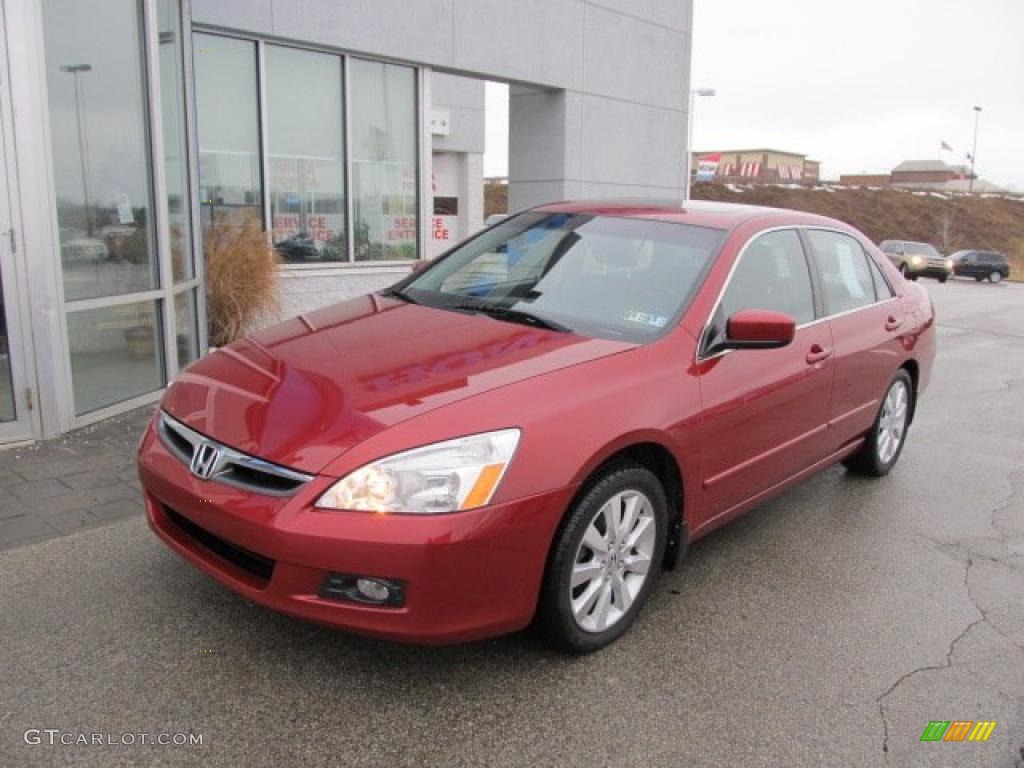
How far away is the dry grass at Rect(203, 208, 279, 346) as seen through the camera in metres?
7.79

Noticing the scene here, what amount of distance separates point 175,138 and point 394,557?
5351 millimetres

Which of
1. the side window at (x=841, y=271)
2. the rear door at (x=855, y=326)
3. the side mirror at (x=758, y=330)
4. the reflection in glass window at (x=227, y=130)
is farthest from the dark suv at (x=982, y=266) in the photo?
the side mirror at (x=758, y=330)

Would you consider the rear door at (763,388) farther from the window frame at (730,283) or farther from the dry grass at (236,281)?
the dry grass at (236,281)

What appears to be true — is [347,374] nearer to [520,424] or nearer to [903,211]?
[520,424]

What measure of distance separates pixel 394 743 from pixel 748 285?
2.48 meters

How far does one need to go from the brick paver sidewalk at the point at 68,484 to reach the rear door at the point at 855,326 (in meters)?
3.63

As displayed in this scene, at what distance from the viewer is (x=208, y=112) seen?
8492mm

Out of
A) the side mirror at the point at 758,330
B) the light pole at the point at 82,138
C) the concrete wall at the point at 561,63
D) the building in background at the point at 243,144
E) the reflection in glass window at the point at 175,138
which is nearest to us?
the side mirror at the point at 758,330

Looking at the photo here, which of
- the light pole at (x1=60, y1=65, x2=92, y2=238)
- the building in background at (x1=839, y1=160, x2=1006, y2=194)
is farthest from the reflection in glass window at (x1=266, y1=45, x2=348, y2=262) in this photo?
the building in background at (x1=839, y1=160, x2=1006, y2=194)

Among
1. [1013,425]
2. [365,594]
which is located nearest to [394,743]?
[365,594]

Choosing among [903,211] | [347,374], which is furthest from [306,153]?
[903,211]

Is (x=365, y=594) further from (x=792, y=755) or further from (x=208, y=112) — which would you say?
(x=208, y=112)

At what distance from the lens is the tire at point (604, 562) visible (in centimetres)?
292

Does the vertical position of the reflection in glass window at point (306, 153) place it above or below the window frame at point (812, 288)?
above
